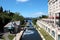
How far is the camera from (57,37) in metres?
28.8

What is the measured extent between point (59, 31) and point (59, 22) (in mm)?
13884

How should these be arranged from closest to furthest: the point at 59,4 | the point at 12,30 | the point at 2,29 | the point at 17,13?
the point at 12,30 → the point at 2,29 → the point at 59,4 → the point at 17,13

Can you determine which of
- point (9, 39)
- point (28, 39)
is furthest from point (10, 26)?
point (9, 39)

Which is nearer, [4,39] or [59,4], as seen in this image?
[4,39]

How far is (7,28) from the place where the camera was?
165ft

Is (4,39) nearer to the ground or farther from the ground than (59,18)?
nearer to the ground

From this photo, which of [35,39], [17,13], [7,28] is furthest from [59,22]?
[17,13]

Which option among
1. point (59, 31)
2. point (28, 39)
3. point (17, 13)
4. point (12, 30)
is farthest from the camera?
point (17, 13)

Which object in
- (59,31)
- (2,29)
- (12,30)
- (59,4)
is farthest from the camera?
(59,4)

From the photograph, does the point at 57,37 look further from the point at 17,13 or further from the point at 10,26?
the point at 17,13

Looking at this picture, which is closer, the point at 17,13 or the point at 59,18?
the point at 59,18

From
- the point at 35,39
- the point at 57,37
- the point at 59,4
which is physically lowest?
the point at 35,39

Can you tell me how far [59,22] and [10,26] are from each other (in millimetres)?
16083

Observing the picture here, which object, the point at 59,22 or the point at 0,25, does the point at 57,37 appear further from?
the point at 0,25
